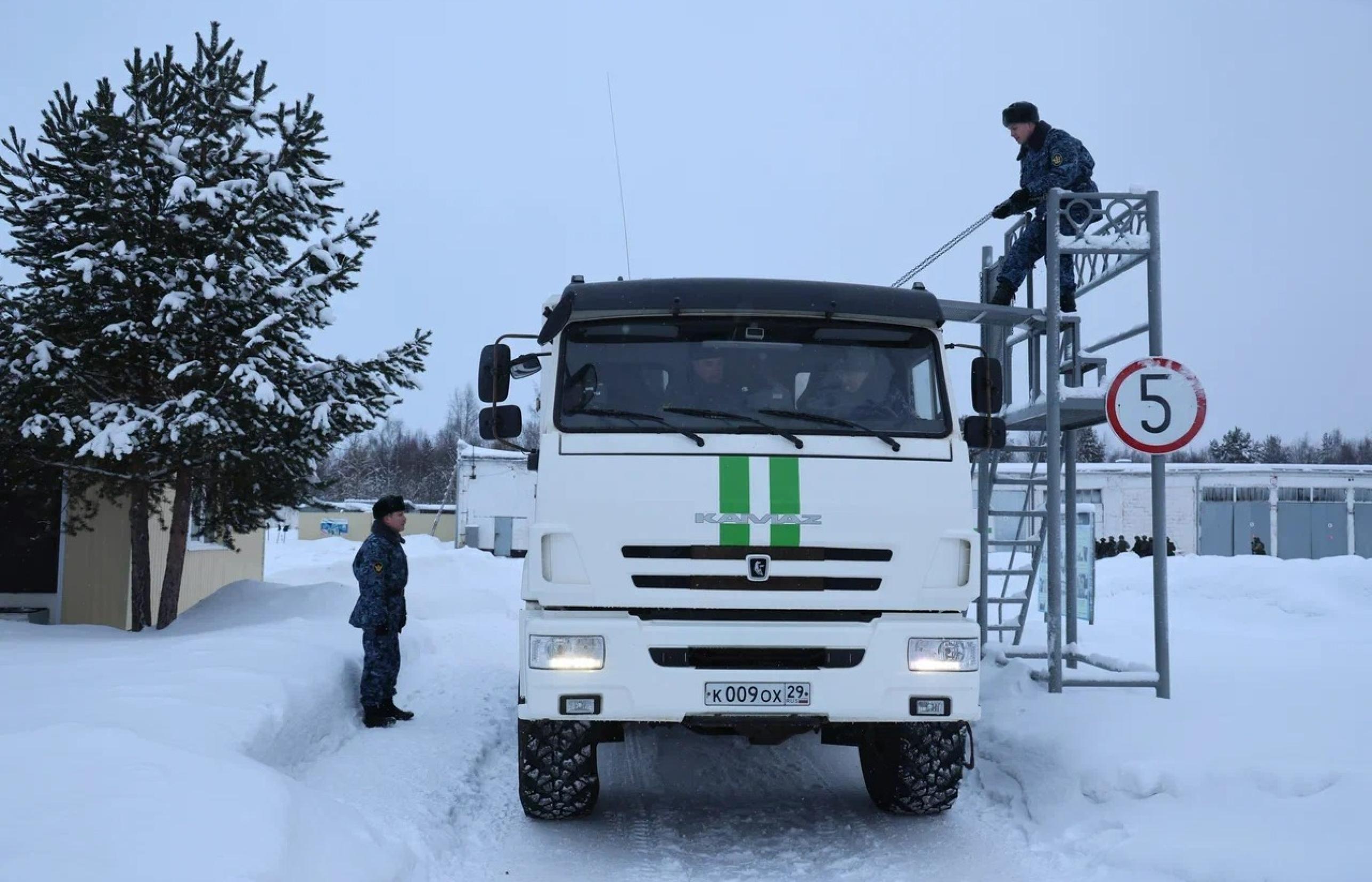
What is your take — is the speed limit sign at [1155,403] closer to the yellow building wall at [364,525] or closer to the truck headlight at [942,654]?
the truck headlight at [942,654]

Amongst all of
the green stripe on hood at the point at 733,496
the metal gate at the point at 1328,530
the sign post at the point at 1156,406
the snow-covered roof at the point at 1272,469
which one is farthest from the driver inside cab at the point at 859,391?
the metal gate at the point at 1328,530

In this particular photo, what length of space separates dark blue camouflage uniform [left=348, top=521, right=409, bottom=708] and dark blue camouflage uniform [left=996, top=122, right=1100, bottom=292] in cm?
495

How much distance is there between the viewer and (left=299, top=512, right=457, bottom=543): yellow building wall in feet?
174

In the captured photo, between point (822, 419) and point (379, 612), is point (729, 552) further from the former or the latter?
point (379, 612)

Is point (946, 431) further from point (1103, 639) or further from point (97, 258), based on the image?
point (97, 258)

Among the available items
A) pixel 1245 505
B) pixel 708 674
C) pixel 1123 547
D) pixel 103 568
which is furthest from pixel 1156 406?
pixel 1245 505

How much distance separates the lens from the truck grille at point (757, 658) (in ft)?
17.3

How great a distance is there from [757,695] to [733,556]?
25.4 inches

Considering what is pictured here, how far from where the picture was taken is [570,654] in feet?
17.2

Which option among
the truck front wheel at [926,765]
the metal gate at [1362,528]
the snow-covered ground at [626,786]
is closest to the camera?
the snow-covered ground at [626,786]

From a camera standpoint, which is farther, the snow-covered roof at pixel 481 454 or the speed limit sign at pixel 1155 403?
the snow-covered roof at pixel 481 454

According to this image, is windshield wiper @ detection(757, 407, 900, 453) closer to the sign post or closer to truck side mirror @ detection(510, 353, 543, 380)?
truck side mirror @ detection(510, 353, 543, 380)

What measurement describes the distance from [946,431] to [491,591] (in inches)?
663

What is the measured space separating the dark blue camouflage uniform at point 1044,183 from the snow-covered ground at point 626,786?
293 centimetres
